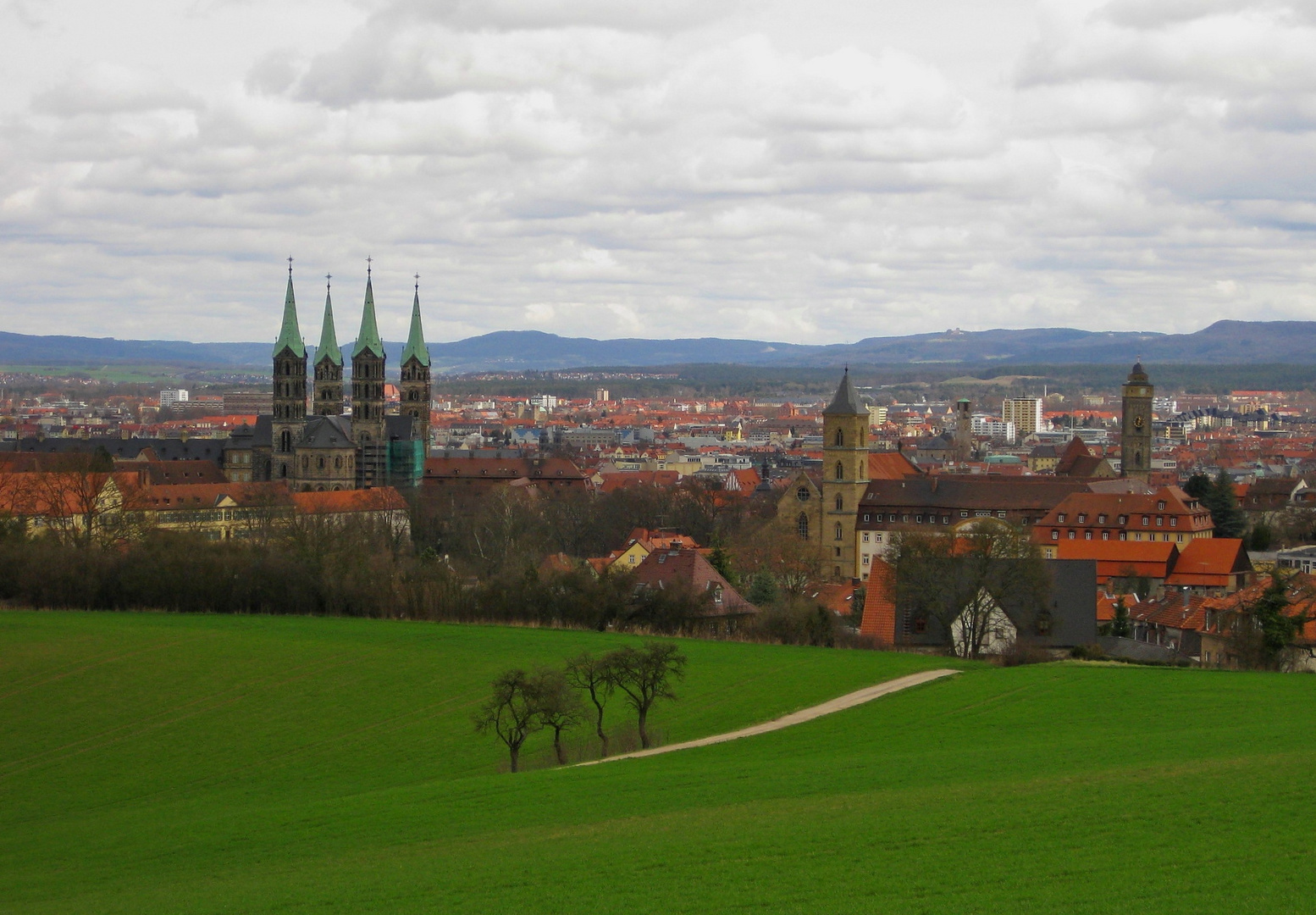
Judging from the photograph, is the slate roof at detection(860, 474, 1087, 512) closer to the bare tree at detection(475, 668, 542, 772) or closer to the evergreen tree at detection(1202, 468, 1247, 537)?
the evergreen tree at detection(1202, 468, 1247, 537)

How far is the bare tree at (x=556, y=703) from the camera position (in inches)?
1296

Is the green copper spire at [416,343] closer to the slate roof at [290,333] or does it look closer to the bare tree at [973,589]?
the slate roof at [290,333]

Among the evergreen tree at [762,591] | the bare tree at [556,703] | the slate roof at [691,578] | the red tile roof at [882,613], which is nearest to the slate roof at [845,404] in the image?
the evergreen tree at [762,591]

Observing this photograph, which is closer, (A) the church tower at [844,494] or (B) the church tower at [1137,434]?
(A) the church tower at [844,494]

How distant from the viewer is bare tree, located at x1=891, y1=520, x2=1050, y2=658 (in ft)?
175

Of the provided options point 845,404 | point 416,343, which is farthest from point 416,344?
point 845,404

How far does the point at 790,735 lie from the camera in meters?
34.1

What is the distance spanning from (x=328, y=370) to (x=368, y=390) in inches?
197

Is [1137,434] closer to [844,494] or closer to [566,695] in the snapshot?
[844,494]

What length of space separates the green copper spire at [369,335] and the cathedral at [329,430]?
0.06 meters

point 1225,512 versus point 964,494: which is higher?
point 964,494

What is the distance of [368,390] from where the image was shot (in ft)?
402

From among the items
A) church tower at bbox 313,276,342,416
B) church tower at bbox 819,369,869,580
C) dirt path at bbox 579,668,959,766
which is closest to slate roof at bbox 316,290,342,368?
church tower at bbox 313,276,342,416

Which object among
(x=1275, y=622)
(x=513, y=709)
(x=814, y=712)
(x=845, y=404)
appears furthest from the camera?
(x=845, y=404)
